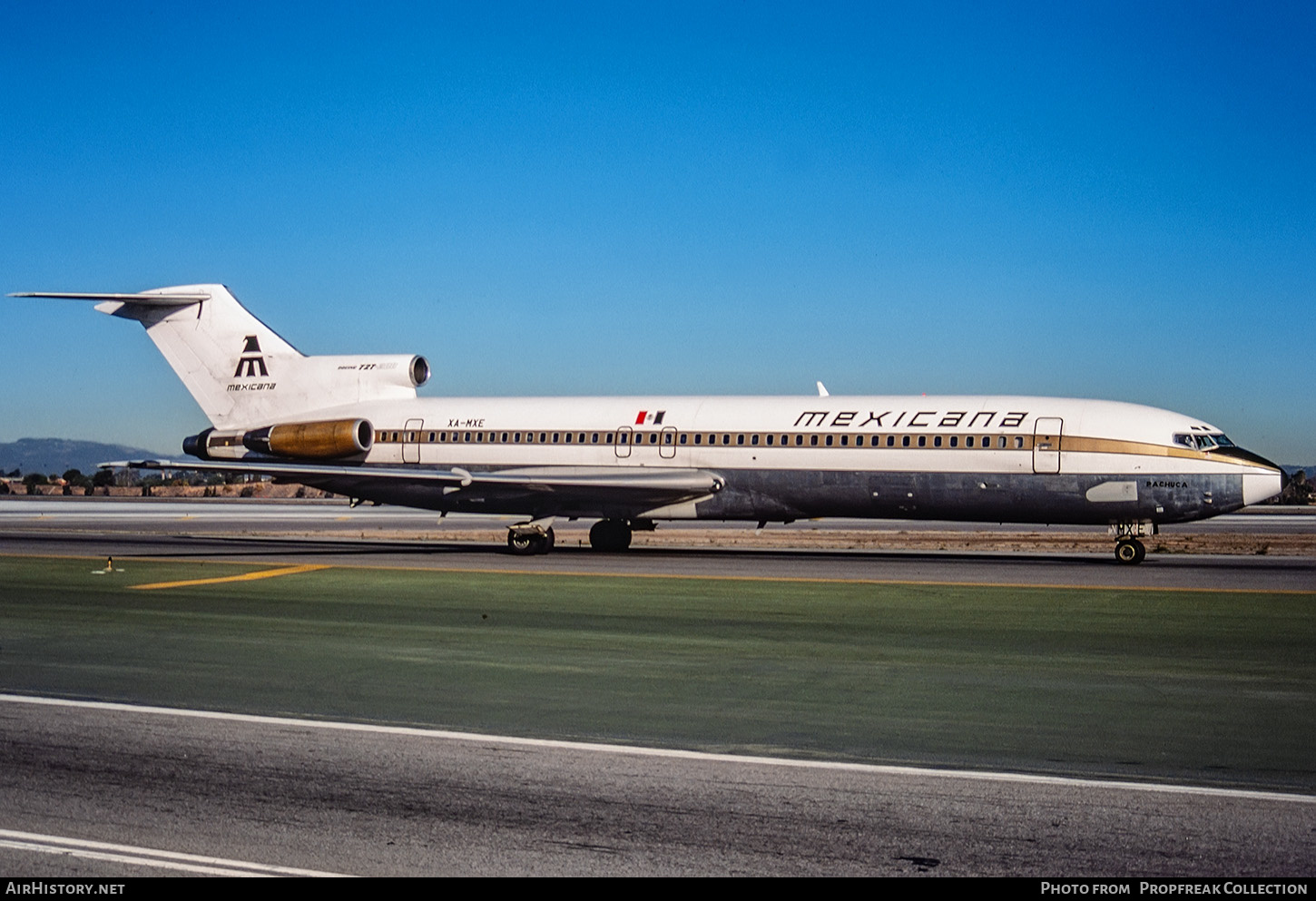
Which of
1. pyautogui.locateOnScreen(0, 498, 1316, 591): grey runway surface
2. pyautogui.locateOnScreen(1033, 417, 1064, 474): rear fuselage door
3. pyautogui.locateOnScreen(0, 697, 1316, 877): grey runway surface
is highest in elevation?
pyautogui.locateOnScreen(1033, 417, 1064, 474): rear fuselage door

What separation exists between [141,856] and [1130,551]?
24119mm

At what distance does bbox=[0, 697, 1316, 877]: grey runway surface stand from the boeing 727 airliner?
19.3 metres

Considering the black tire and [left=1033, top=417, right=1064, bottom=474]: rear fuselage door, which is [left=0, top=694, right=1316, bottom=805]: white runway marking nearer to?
the black tire

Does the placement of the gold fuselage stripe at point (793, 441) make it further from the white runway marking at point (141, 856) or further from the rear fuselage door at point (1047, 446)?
the white runway marking at point (141, 856)

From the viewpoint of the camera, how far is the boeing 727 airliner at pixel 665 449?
86.4 ft

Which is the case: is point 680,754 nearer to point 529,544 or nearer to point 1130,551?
point 1130,551

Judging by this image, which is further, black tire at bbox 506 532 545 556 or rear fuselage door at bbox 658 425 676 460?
rear fuselage door at bbox 658 425 676 460

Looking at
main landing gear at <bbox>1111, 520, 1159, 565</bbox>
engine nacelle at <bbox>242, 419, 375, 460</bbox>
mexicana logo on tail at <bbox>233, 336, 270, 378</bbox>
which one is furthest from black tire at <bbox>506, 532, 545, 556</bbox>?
main landing gear at <bbox>1111, 520, 1159, 565</bbox>

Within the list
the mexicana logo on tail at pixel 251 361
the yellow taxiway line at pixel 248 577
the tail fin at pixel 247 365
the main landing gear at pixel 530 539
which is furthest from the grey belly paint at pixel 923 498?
the yellow taxiway line at pixel 248 577

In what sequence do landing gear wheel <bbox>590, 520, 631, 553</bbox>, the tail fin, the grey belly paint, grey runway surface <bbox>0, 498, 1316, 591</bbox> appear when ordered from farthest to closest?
the tail fin
landing gear wheel <bbox>590, 520, 631, 553</bbox>
the grey belly paint
grey runway surface <bbox>0, 498, 1316, 591</bbox>

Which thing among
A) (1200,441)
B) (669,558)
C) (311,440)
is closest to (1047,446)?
(1200,441)

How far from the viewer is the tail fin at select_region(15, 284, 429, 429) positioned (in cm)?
3500

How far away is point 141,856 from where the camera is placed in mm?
6629

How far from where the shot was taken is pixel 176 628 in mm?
15969
